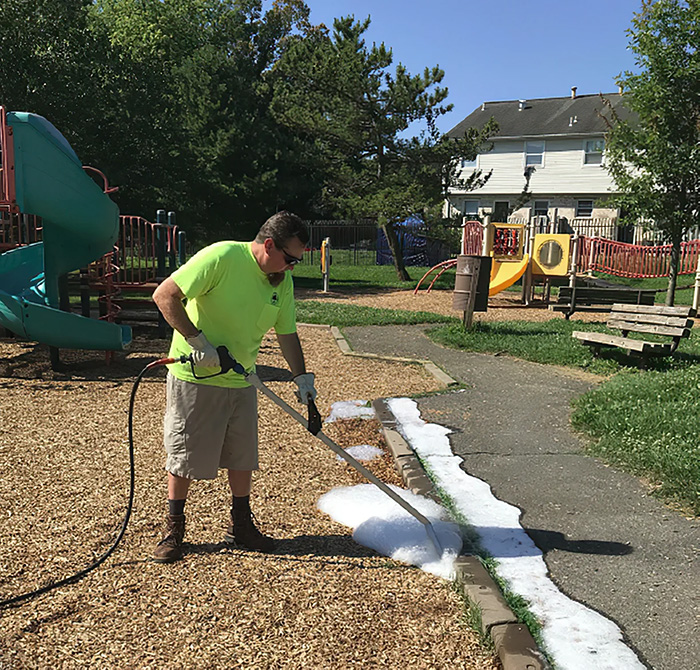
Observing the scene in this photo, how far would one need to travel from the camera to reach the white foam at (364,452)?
5086mm

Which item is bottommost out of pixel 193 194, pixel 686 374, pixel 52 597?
pixel 52 597

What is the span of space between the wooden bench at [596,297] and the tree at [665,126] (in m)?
1.33

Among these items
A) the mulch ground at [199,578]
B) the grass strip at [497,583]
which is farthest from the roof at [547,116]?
the grass strip at [497,583]

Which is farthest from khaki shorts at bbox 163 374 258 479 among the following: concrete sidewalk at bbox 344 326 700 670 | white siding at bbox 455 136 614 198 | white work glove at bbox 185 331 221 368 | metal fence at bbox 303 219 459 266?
white siding at bbox 455 136 614 198

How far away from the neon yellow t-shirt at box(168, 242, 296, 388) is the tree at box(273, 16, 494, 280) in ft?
52.6

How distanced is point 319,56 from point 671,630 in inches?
763

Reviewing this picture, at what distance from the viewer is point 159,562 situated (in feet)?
11.2

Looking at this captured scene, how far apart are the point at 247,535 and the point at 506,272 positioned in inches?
502

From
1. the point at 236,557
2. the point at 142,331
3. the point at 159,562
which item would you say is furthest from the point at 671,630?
the point at 142,331

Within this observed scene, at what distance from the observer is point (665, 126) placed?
43.1 ft

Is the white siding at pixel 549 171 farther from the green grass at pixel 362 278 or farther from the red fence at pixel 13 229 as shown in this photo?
the red fence at pixel 13 229

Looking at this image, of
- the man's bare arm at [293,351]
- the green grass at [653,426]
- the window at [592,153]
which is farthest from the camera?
the window at [592,153]

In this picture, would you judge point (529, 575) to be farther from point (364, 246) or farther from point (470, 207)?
point (470, 207)

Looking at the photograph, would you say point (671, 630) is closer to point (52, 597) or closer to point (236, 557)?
point (236, 557)
